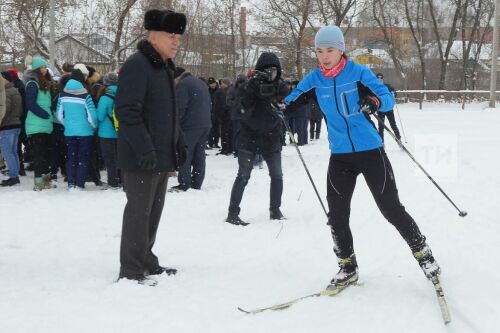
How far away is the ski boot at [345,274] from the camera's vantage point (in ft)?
12.6

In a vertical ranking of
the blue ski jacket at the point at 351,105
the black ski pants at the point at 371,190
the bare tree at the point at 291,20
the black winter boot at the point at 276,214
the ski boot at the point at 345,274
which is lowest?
the black winter boot at the point at 276,214

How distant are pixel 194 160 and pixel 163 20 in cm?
463

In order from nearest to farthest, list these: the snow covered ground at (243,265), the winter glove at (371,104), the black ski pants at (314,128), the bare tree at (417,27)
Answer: the snow covered ground at (243,265), the winter glove at (371,104), the black ski pants at (314,128), the bare tree at (417,27)

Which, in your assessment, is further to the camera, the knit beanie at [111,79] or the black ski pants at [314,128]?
the black ski pants at [314,128]

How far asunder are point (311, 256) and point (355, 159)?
4.43ft

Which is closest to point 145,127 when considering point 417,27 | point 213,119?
point 213,119

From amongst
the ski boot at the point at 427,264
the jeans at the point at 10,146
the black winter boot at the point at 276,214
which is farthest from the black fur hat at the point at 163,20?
the jeans at the point at 10,146

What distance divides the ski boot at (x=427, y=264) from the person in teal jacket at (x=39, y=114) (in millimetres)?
6122

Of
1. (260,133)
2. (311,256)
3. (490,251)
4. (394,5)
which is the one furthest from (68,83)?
(394,5)

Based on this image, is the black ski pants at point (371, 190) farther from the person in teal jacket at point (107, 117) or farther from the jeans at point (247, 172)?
the person in teal jacket at point (107, 117)

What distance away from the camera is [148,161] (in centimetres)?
372

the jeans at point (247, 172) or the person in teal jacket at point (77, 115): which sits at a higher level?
the person in teal jacket at point (77, 115)

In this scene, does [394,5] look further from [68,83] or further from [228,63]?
[68,83]

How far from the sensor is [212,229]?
5949 mm
